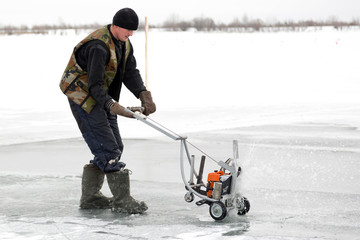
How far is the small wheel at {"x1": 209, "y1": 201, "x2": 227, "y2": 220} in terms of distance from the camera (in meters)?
5.40

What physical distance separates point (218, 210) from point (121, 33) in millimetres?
1590

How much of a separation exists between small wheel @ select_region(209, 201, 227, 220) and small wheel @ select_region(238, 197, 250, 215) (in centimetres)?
22

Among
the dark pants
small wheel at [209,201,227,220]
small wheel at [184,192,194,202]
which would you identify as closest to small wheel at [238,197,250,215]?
small wheel at [209,201,227,220]

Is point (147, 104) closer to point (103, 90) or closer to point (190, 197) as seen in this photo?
point (103, 90)

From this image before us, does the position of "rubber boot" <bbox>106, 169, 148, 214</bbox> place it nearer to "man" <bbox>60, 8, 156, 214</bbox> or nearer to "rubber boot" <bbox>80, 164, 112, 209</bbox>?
"man" <bbox>60, 8, 156, 214</bbox>

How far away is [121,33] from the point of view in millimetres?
5707

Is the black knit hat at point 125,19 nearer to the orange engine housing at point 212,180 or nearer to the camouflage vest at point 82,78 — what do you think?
the camouflage vest at point 82,78

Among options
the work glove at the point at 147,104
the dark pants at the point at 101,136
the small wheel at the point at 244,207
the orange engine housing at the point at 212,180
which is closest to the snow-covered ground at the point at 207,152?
the small wheel at the point at 244,207

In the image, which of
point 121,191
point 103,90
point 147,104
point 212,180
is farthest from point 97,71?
point 212,180

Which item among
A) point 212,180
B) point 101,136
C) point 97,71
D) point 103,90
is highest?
point 97,71

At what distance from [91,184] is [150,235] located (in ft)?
3.98

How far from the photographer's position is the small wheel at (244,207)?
5591 millimetres

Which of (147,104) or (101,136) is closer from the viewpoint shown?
(101,136)

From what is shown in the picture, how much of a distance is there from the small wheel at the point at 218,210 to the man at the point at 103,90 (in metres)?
0.63
